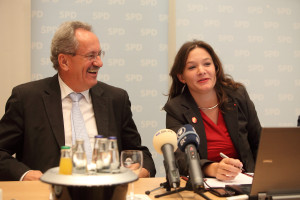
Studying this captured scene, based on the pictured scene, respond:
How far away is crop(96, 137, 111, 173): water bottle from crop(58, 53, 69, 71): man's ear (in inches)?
53.5

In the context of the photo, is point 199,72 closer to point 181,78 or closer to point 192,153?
point 181,78

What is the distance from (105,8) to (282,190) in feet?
9.38

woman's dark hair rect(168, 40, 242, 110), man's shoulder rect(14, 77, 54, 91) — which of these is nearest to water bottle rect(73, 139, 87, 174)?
man's shoulder rect(14, 77, 54, 91)

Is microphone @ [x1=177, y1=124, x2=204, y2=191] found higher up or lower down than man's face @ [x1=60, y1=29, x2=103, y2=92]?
lower down

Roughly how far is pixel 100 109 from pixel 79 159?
1.28m

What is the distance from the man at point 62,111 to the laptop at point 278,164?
95 centimetres

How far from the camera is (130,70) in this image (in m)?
3.68

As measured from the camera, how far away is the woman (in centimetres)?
228

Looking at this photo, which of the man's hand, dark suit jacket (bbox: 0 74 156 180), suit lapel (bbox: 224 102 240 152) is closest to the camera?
the man's hand

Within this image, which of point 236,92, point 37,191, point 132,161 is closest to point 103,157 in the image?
point 132,161

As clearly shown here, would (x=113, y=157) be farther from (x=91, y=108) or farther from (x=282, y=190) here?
(x=91, y=108)

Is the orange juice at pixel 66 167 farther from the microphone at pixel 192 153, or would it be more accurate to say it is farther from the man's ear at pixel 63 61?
the man's ear at pixel 63 61

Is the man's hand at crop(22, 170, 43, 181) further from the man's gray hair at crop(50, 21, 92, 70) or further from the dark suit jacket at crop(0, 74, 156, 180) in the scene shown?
the man's gray hair at crop(50, 21, 92, 70)

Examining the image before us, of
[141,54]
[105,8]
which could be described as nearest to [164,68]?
[141,54]
